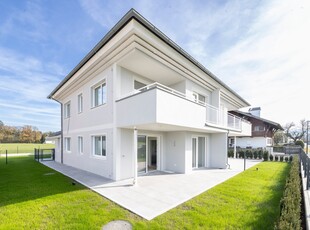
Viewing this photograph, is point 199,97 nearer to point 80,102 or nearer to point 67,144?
point 80,102

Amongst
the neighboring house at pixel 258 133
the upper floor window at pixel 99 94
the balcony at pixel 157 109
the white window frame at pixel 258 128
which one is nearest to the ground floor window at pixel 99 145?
the upper floor window at pixel 99 94

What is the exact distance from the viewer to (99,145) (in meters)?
10.6

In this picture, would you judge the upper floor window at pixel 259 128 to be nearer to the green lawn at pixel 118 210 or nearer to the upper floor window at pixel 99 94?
the green lawn at pixel 118 210

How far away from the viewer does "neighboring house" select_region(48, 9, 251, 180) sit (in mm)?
7117

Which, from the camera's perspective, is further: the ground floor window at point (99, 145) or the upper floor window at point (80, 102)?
the upper floor window at point (80, 102)

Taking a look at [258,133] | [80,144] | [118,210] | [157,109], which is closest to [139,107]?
[157,109]

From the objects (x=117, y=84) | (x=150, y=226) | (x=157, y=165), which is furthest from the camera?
(x=157, y=165)

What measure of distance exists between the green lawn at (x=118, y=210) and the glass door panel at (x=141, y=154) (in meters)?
3.48

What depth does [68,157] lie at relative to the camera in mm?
14633

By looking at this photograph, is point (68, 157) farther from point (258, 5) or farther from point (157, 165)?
point (258, 5)

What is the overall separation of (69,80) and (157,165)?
28.3ft

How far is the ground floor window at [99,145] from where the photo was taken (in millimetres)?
10159

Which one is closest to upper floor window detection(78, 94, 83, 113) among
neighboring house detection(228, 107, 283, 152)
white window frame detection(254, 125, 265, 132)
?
neighboring house detection(228, 107, 283, 152)

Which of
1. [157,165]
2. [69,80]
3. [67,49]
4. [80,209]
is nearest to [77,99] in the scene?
[69,80]
